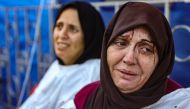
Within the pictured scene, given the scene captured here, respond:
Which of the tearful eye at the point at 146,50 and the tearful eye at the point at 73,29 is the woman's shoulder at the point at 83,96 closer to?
the tearful eye at the point at 146,50

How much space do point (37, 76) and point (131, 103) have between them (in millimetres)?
3165

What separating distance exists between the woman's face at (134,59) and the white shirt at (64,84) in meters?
1.00

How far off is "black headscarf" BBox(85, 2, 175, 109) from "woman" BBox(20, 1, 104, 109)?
97 cm

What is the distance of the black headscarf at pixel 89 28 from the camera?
2795 millimetres

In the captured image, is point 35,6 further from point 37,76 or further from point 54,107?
point 54,107

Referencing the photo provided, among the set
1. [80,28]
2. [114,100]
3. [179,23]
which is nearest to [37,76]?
[80,28]

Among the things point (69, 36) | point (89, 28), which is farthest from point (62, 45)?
point (89, 28)

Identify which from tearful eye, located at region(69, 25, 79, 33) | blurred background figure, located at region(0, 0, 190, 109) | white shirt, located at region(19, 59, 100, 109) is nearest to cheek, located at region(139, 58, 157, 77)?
white shirt, located at region(19, 59, 100, 109)

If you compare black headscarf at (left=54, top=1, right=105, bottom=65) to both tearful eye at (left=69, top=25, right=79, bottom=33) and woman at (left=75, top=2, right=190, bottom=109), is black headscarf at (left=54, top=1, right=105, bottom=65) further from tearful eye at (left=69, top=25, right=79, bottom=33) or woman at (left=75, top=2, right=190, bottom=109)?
woman at (left=75, top=2, right=190, bottom=109)

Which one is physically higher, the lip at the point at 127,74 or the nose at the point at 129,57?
the nose at the point at 129,57

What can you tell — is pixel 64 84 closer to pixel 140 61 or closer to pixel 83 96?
pixel 83 96

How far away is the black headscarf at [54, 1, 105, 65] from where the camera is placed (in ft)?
9.17

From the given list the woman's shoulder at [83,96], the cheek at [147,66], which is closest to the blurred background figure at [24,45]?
the woman's shoulder at [83,96]

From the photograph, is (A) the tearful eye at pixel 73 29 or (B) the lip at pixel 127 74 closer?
(B) the lip at pixel 127 74
